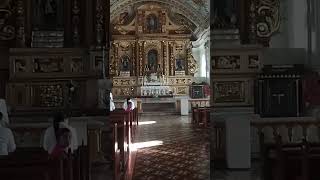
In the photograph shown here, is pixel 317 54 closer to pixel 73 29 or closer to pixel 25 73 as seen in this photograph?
pixel 73 29

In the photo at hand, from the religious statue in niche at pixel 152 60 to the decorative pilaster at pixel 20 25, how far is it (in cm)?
Result: 1433

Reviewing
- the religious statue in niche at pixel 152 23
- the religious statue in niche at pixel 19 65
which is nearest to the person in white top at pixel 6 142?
the religious statue in niche at pixel 19 65

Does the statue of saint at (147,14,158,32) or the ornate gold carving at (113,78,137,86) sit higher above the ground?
the statue of saint at (147,14,158,32)

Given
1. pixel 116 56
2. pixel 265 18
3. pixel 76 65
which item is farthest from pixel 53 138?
pixel 116 56

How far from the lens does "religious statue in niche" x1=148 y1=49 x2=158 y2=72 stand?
22.7 m

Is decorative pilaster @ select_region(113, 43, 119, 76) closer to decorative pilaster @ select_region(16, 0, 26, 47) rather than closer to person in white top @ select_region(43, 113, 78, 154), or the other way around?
decorative pilaster @ select_region(16, 0, 26, 47)

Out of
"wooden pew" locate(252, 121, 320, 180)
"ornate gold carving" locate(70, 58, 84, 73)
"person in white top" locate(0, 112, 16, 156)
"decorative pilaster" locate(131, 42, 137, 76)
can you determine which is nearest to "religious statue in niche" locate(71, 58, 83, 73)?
"ornate gold carving" locate(70, 58, 84, 73)

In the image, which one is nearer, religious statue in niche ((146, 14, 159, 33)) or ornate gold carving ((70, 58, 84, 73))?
ornate gold carving ((70, 58, 84, 73))

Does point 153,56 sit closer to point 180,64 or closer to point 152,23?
point 180,64

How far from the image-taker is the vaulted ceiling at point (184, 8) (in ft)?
69.3

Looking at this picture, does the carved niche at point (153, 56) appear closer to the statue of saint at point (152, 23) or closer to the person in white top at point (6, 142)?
the statue of saint at point (152, 23)

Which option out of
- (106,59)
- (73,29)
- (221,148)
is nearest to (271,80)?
(221,148)

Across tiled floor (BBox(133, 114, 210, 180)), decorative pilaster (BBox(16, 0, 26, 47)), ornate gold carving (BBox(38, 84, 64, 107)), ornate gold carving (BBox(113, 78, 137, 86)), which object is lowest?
tiled floor (BBox(133, 114, 210, 180))

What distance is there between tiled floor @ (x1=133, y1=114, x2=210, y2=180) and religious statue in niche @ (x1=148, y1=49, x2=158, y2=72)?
8503 mm
